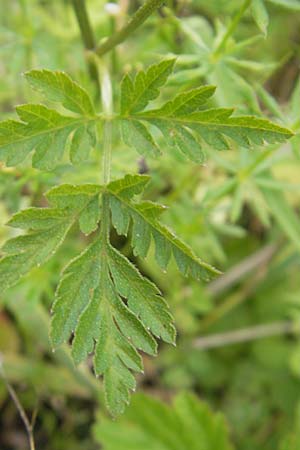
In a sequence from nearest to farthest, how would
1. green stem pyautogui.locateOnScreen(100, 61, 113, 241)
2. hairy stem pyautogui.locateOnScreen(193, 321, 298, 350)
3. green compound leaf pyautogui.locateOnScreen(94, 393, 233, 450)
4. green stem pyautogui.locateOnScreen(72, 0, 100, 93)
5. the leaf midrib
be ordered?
the leaf midrib < green stem pyautogui.locateOnScreen(100, 61, 113, 241) < green stem pyautogui.locateOnScreen(72, 0, 100, 93) < green compound leaf pyautogui.locateOnScreen(94, 393, 233, 450) < hairy stem pyautogui.locateOnScreen(193, 321, 298, 350)

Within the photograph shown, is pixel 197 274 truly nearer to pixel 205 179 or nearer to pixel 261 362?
pixel 205 179

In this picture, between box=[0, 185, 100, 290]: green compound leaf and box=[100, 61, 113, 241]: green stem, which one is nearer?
box=[0, 185, 100, 290]: green compound leaf

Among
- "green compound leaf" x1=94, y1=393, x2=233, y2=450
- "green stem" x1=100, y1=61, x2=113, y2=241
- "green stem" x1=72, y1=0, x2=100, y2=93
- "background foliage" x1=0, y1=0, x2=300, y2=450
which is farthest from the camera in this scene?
"green compound leaf" x1=94, y1=393, x2=233, y2=450

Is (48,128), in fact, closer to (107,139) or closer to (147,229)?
(107,139)

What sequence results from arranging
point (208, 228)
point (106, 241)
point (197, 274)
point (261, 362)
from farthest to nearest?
point (261, 362), point (208, 228), point (106, 241), point (197, 274)

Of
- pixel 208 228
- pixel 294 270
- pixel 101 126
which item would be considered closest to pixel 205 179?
pixel 208 228

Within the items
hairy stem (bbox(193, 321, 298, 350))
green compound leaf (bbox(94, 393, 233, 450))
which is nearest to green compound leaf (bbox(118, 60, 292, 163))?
green compound leaf (bbox(94, 393, 233, 450))

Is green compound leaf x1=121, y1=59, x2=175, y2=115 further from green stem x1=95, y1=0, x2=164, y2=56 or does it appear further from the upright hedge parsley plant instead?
green stem x1=95, y1=0, x2=164, y2=56
